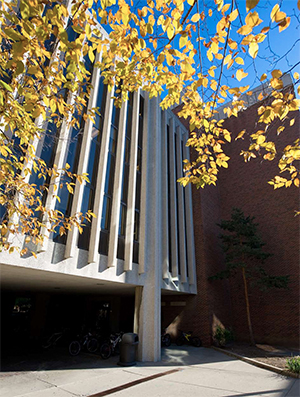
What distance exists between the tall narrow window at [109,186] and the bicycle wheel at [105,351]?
4351mm

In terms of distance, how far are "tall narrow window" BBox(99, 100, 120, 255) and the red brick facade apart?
325 inches

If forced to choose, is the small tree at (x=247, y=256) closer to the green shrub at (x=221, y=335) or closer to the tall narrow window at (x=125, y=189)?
the green shrub at (x=221, y=335)

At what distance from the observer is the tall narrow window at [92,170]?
379 inches

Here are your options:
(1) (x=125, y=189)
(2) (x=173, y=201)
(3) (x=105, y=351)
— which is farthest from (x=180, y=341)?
(1) (x=125, y=189)

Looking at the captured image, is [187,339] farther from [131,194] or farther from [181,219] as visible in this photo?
[131,194]

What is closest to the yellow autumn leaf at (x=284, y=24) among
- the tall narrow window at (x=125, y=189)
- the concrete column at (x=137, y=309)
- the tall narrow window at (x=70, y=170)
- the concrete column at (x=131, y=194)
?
the tall narrow window at (x=70, y=170)

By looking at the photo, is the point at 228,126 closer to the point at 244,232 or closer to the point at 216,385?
the point at 244,232

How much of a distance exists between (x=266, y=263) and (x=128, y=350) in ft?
38.6

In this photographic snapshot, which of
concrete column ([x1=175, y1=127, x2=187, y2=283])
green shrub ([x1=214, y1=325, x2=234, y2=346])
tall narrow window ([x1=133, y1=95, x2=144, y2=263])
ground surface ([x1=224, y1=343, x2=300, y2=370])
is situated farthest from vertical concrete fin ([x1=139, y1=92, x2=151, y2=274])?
green shrub ([x1=214, y1=325, x2=234, y2=346])

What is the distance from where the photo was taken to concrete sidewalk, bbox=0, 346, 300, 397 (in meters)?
6.52

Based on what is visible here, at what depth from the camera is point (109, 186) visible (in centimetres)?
1155

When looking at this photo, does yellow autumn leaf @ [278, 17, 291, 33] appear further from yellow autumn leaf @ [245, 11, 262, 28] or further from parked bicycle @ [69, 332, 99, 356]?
parked bicycle @ [69, 332, 99, 356]

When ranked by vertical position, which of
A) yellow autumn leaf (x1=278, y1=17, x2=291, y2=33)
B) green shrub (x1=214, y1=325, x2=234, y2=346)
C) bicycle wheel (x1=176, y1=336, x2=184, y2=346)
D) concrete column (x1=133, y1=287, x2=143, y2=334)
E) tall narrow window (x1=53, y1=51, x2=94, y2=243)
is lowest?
bicycle wheel (x1=176, y1=336, x2=184, y2=346)

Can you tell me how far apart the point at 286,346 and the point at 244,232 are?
279 inches
